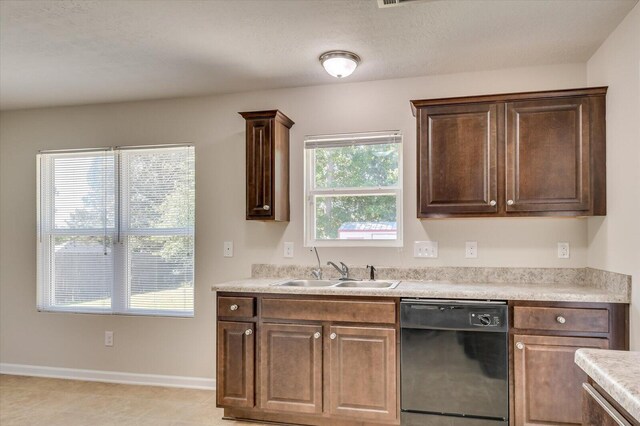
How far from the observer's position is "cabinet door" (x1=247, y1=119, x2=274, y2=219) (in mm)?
3295

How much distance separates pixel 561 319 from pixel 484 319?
0.41m

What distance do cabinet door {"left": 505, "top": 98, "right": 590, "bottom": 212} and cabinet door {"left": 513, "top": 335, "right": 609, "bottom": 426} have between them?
0.82 meters

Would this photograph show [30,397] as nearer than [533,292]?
No

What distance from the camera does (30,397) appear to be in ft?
11.5

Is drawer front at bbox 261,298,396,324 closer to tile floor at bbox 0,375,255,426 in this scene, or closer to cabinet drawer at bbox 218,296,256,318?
cabinet drawer at bbox 218,296,256,318

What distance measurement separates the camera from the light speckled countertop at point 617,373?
3.27 feet

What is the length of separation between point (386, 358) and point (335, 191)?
136cm

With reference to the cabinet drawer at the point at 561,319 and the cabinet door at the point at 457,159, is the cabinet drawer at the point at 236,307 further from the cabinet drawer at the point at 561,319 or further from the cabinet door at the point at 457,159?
the cabinet drawer at the point at 561,319

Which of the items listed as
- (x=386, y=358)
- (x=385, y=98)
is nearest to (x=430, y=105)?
(x=385, y=98)

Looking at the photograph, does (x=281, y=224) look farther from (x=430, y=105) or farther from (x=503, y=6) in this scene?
(x=503, y=6)

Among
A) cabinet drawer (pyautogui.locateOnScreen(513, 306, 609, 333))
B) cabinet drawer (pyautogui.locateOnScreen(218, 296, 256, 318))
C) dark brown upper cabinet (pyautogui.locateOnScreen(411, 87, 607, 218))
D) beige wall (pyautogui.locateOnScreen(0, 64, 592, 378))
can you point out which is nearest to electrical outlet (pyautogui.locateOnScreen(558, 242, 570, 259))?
beige wall (pyautogui.locateOnScreen(0, 64, 592, 378))

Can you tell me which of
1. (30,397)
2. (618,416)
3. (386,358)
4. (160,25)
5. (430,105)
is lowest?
(30,397)

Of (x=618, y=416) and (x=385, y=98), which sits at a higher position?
(x=385, y=98)

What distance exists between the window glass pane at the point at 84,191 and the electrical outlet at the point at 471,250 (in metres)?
2.99
